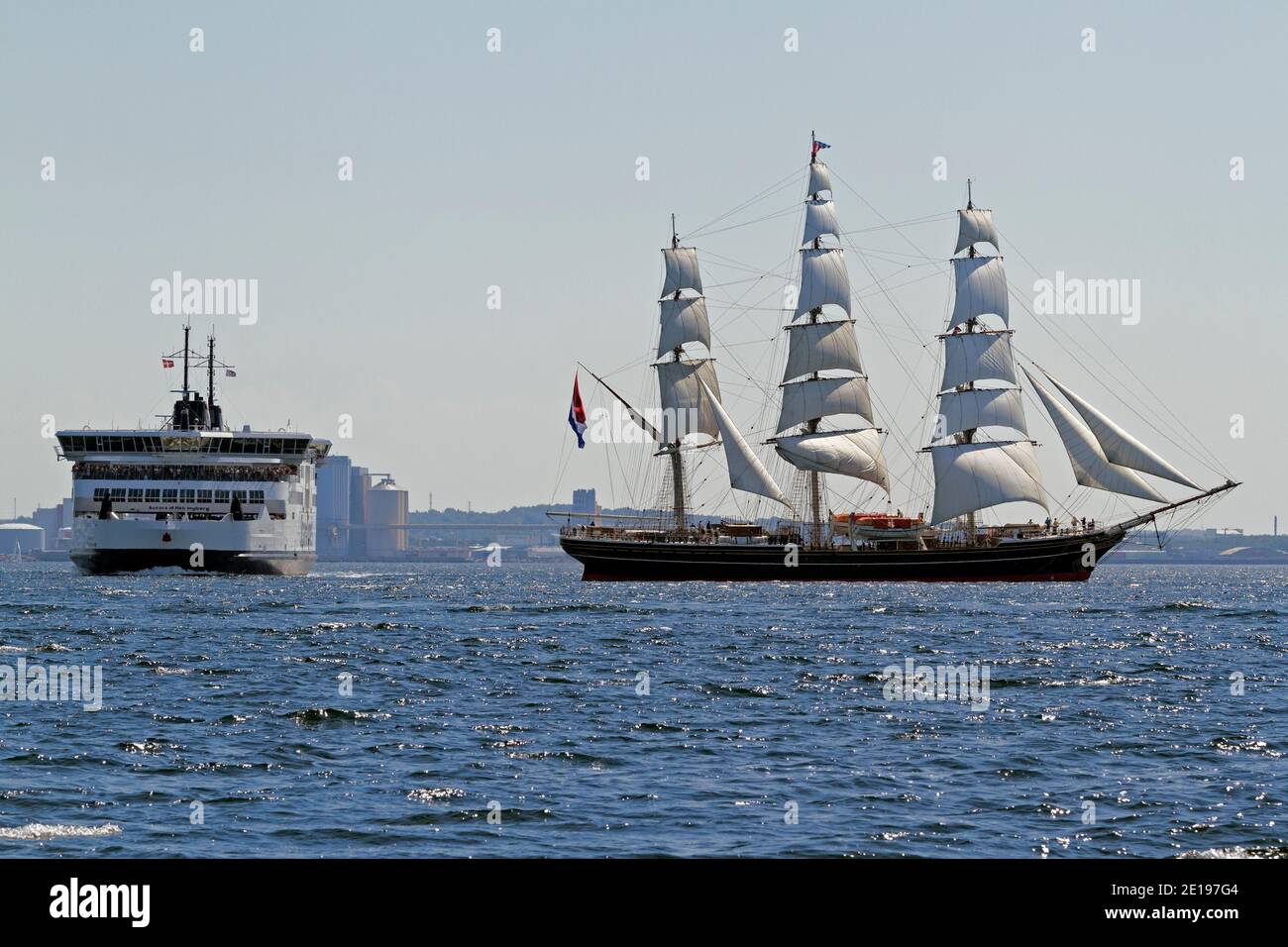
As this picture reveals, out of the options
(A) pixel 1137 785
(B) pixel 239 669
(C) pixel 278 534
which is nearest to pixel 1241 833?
(A) pixel 1137 785

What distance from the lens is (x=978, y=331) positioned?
425 feet

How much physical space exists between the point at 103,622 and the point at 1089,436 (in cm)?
8002

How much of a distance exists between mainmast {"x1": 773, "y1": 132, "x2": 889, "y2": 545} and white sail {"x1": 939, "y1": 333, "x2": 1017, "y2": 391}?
30.9ft

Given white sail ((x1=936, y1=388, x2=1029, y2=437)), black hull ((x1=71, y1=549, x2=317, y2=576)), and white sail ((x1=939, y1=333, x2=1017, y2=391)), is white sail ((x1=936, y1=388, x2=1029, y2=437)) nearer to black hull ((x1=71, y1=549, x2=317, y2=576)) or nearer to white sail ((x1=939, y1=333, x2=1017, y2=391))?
white sail ((x1=939, y1=333, x2=1017, y2=391))

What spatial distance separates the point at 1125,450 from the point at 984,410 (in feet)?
56.8

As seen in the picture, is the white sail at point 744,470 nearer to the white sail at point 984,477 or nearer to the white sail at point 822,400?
the white sail at point 822,400

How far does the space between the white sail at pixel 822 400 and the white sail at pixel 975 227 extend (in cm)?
1529

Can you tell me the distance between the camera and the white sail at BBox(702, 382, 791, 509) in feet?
417

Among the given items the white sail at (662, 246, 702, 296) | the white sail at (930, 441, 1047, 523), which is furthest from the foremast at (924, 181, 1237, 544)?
the white sail at (662, 246, 702, 296)

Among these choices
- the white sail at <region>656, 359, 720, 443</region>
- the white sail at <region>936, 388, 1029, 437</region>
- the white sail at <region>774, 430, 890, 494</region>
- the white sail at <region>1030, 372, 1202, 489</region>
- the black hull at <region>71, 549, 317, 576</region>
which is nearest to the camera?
the white sail at <region>1030, 372, 1202, 489</region>

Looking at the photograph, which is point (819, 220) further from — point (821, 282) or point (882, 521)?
point (882, 521)

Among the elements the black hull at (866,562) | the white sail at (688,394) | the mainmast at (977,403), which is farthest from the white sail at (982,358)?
the white sail at (688,394)

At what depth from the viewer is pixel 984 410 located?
128375 millimetres

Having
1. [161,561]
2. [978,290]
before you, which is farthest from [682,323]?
[161,561]
